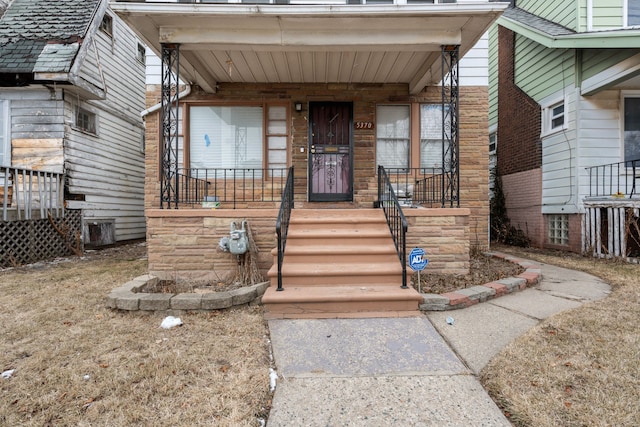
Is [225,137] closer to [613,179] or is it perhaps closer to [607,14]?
[613,179]

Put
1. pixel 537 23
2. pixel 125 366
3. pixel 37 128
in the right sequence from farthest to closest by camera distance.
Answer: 1. pixel 537 23
2. pixel 37 128
3. pixel 125 366

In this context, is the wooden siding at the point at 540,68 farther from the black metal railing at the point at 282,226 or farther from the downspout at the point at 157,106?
the downspout at the point at 157,106

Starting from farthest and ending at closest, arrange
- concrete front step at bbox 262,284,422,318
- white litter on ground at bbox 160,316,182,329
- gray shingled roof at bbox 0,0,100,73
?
gray shingled roof at bbox 0,0,100,73 < concrete front step at bbox 262,284,422,318 < white litter on ground at bbox 160,316,182,329

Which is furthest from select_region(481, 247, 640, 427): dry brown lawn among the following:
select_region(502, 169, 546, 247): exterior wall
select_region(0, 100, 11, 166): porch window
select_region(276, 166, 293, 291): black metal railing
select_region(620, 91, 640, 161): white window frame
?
select_region(0, 100, 11, 166): porch window

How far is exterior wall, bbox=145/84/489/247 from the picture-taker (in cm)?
656

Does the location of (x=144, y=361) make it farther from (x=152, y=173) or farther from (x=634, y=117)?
(x=634, y=117)

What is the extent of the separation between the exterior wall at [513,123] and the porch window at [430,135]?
10.4ft

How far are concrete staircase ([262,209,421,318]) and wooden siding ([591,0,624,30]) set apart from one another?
662 centimetres

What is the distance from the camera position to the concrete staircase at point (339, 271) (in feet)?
10.7

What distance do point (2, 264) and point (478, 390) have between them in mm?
7652

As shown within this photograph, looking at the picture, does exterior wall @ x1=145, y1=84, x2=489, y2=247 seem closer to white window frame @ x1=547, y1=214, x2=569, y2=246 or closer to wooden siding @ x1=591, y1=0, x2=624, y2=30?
white window frame @ x1=547, y1=214, x2=569, y2=246

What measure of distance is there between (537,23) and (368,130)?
5.28 meters

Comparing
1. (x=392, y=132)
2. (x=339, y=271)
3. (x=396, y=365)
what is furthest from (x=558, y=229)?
(x=396, y=365)

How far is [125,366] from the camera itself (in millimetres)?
2250
